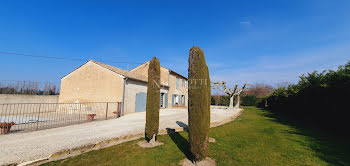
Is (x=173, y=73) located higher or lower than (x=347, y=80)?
higher

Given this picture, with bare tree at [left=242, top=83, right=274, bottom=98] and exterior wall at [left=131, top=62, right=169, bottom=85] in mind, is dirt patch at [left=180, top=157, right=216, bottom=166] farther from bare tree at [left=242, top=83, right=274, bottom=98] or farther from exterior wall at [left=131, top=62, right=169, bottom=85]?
bare tree at [left=242, top=83, right=274, bottom=98]

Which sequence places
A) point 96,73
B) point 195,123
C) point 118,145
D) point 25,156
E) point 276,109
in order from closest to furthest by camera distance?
point 195,123, point 25,156, point 118,145, point 96,73, point 276,109

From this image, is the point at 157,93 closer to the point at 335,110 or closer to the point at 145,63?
the point at 335,110

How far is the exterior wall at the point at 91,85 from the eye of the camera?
1209 centimetres

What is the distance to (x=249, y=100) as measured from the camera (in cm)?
2986

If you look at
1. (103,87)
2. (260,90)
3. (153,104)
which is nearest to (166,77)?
(103,87)

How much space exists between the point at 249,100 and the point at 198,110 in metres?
30.6

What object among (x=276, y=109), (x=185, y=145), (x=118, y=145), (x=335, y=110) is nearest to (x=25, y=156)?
(x=118, y=145)

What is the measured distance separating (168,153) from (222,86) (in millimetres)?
15828

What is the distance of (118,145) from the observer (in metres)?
4.92

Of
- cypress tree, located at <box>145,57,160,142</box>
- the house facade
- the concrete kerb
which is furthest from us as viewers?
the house facade

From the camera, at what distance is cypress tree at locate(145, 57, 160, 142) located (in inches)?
200

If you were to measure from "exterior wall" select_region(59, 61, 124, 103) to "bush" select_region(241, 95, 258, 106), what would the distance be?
88.6ft

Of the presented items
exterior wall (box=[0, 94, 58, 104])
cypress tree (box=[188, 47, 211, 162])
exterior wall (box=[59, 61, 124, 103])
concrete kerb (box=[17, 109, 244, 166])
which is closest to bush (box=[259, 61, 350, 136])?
cypress tree (box=[188, 47, 211, 162])
